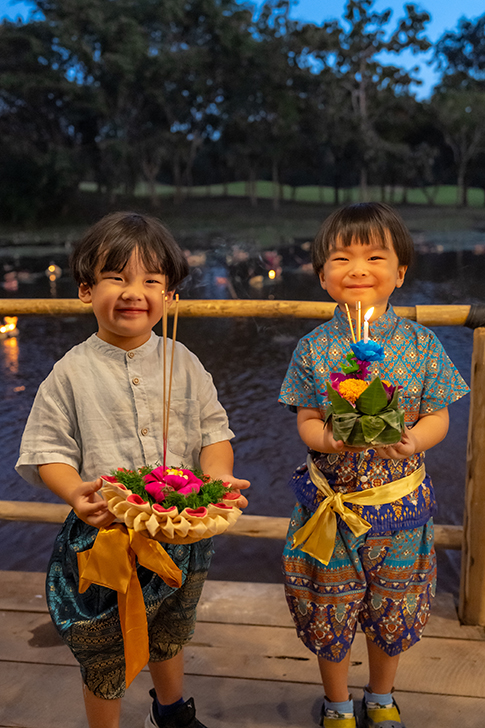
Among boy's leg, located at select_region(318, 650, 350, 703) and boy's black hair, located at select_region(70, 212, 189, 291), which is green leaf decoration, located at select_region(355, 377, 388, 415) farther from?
boy's leg, located at select_region(318, 650, 350, 703)

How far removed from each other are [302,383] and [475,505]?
67 cm

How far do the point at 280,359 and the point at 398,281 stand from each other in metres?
3.95

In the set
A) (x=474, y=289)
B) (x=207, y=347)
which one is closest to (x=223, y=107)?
(x=207, y=347)

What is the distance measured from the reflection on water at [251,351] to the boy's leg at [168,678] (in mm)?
2060

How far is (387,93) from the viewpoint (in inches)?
217

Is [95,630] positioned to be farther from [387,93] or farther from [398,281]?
[387,93]

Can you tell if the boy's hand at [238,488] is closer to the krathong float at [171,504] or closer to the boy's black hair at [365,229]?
the krathong float at [171,504]

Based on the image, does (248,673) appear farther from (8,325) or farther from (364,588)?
(8,325)

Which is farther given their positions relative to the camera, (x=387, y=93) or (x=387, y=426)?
(x=387, y=93)

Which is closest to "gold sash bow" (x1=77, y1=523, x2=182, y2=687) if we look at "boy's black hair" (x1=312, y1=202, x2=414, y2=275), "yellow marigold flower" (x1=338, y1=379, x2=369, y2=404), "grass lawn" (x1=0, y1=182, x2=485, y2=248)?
"yellow marigold flower" (x1=338, y1=379, x2=369, y2=404)

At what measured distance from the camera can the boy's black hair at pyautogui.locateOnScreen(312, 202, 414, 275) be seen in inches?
39.9

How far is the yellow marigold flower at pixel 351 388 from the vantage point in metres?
0.81

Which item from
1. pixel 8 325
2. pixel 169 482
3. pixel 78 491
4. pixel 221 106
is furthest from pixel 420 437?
pixel 221 106

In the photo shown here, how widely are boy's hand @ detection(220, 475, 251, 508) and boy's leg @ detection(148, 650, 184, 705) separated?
0.40 metres
